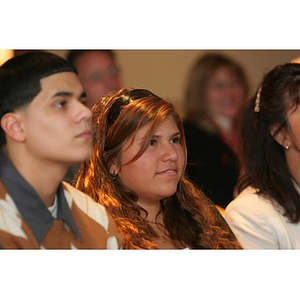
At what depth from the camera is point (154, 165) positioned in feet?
8.57

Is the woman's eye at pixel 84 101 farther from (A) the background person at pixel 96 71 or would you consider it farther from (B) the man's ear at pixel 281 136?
(B) the man's ear at pixel 281 136

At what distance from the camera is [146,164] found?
8.55 ft

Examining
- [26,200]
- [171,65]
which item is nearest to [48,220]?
[26,200]

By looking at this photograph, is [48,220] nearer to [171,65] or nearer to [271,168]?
[171,65]

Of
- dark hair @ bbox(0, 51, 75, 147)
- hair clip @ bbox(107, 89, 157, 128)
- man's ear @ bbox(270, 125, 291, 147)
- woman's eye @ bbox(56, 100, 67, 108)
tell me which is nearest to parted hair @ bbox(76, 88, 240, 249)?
hair clip @ bbox(107, 89, 157, 128)

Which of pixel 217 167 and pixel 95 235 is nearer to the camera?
pixel 95 235

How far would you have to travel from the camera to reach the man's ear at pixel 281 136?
2.74 metres

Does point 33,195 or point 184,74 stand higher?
point 184,74

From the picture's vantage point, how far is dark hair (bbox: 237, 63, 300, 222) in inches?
107

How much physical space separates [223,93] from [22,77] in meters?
0.73
